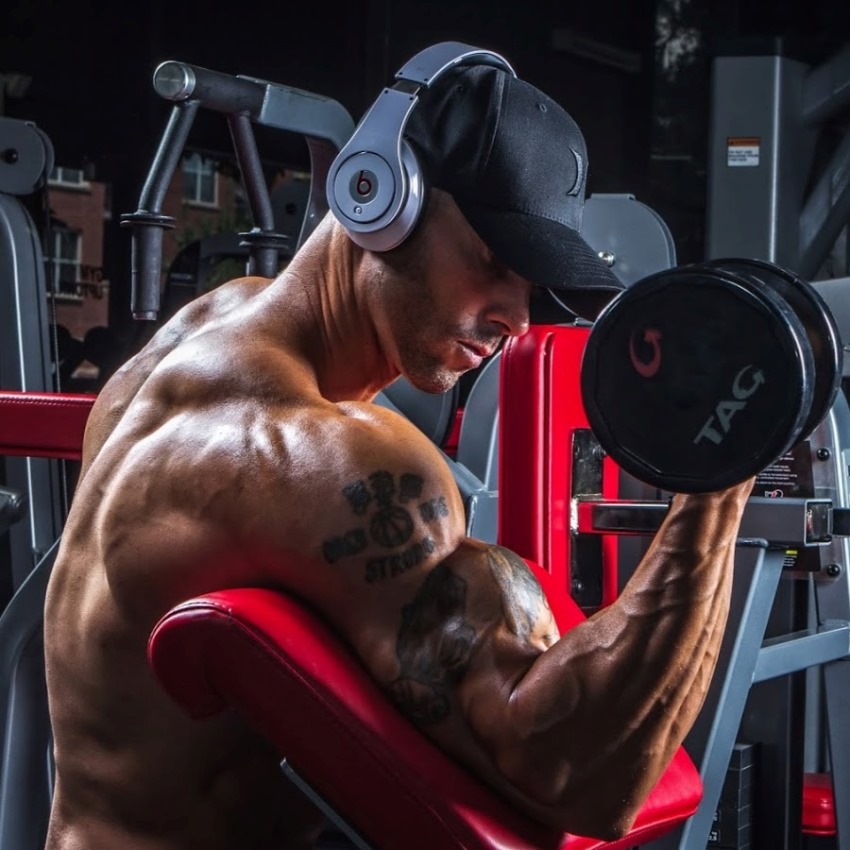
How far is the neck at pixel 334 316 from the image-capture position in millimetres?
1289

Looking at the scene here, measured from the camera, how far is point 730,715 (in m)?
1.59

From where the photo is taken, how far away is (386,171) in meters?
1.22

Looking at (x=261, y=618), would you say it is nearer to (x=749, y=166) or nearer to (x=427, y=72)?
(x=427, y=72)

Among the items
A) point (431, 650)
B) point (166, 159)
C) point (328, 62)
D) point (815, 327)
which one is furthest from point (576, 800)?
point (328, 62)

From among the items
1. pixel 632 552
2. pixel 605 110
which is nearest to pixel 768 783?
pixel 632 552

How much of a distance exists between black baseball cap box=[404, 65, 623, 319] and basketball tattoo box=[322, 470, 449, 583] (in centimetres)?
24

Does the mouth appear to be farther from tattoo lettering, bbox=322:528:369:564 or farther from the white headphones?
tattoo lettering, bbox=322:528:369:564

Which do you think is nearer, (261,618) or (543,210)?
(261,618)

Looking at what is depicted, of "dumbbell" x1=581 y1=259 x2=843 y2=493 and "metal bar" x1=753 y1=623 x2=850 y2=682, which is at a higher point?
"dumbbell" x1=581 y1=259 x2=843 y2=493

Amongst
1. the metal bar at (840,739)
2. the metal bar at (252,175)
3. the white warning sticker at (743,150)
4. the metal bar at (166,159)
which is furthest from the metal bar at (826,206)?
the metal bar at (166,159)

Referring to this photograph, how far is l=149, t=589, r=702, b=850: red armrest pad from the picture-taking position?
102 cm

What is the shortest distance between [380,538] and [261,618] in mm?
115

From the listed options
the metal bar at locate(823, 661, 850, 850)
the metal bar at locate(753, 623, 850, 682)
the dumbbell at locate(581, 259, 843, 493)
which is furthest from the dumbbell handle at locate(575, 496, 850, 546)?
the dumbbell at locate(581, 259, 843, 493)

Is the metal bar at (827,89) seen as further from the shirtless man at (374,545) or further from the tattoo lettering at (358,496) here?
the tattoo lettering at (358,496)
